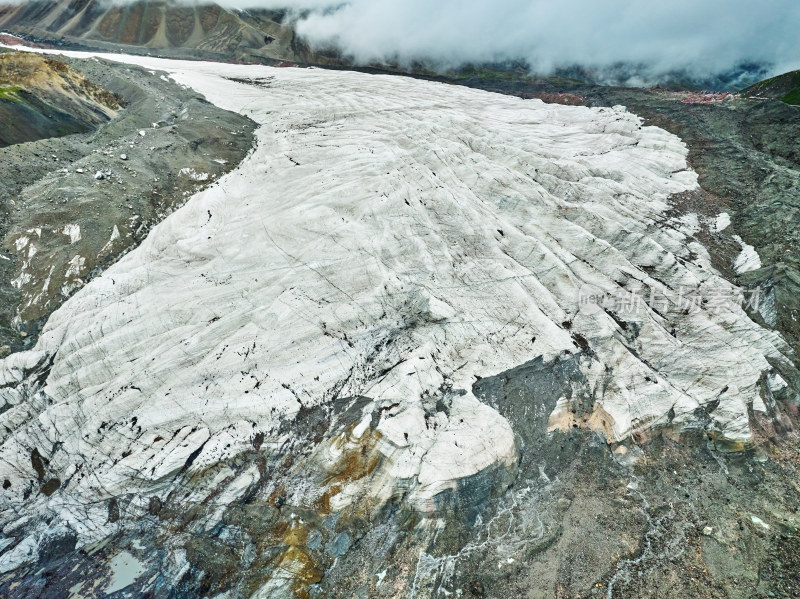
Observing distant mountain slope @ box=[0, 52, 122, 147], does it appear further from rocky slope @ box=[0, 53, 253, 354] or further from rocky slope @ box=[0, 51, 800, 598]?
rocky slope @ box=[0, 51, 800, 598]

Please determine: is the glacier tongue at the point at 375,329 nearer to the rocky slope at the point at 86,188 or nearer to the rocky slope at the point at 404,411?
the rocky slope at the point at 404,411

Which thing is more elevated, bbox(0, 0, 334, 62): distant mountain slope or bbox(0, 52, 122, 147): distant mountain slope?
bbox(0, 0, 334, 62): distant mountain slope

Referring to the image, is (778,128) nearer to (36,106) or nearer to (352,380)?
(352,380)

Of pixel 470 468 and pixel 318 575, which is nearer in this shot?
pixel 318 575

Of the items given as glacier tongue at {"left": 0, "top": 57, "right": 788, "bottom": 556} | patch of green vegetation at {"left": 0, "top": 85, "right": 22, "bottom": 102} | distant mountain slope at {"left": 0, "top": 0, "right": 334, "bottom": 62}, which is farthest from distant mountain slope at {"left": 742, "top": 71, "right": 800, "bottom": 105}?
distant mountain slope at {"left": 0, "top": 0, "right": 334, "bottom": 62}

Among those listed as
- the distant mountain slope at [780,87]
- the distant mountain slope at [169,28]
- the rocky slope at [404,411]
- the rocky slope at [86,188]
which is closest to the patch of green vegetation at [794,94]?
the distant mountain slope at [780,87]

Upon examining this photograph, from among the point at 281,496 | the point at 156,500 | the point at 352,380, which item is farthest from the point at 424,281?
the point at 156,500
